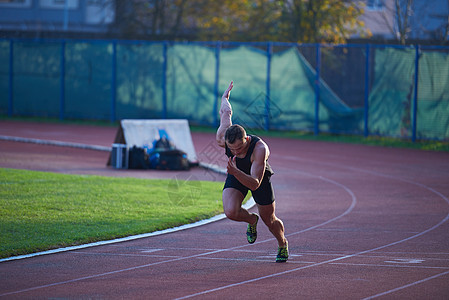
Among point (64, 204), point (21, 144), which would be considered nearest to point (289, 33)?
point (21, 144)

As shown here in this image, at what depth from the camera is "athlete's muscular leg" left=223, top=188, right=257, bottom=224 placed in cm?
855

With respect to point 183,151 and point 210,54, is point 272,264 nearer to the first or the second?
point 183,151

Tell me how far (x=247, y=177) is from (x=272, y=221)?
97 cm

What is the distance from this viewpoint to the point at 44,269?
8.19 m

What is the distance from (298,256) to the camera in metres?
9.12

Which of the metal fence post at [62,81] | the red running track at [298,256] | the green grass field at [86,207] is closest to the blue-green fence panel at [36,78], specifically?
the metal fence post at [62,81]

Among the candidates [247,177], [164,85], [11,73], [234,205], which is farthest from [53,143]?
[247,177]

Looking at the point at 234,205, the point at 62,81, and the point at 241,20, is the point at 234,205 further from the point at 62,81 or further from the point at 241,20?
the point at 241,20

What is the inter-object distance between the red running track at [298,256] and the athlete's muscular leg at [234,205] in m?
0.57

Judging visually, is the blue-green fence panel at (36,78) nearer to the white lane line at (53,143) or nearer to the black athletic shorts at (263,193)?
the white lane line at (53,143)

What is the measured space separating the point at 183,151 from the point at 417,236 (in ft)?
27.3

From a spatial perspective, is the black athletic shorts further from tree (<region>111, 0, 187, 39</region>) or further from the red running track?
tree (<region>111, 0, 187, 39</region>)

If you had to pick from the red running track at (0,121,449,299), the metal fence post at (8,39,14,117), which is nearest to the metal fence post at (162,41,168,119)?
the metal fence post at (8,39,14,117)

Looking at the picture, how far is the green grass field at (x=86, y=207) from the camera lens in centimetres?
989
